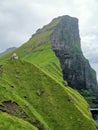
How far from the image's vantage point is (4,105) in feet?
443

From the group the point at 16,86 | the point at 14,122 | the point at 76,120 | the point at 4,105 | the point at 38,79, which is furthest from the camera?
the point at 38,79

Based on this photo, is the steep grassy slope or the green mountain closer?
the green mountain

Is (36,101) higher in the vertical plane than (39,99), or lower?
lower

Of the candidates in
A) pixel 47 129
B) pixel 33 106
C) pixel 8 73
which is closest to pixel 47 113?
pixel 33 106

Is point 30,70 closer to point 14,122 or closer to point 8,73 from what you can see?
point 8,73

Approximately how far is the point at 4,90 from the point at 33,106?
19586mm

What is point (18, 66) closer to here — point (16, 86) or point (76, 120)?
point (16, 86)

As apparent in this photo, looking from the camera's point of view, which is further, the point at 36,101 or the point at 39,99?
the point at 39,99

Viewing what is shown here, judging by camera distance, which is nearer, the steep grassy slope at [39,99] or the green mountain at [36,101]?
the green mountain at [36,101]

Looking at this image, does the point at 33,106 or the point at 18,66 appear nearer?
the point at 33,106

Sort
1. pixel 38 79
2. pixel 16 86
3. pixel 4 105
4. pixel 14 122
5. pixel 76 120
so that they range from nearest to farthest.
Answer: pixel 14 122 → pixel 4 105 → pixel 76 120 → pixel 16 86 → pixel 38 79

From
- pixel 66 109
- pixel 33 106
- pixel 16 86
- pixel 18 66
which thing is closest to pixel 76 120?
pixel 66 109

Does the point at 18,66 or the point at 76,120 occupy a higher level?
the point at 18,66

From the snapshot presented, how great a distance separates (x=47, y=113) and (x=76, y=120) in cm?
1252
